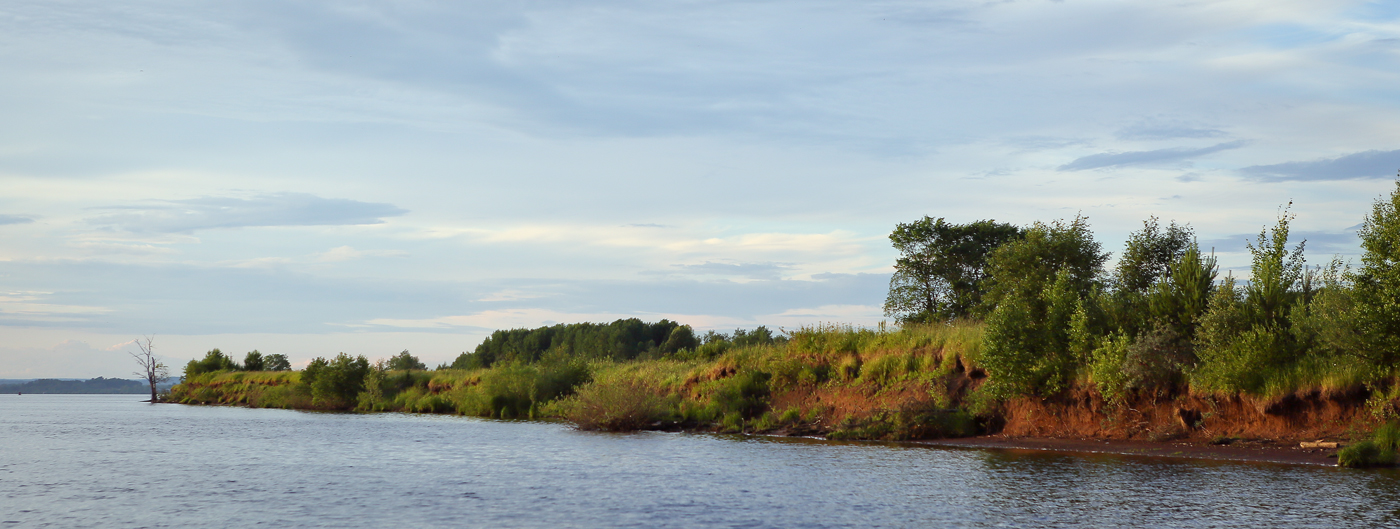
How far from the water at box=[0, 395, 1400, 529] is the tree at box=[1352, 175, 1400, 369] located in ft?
16.8

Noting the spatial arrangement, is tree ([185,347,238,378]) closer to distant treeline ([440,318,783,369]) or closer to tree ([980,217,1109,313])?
distant treeline ([440,318,783,369])

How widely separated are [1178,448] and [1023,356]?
6518 millimetres

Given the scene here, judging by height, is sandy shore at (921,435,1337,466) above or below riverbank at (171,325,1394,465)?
below

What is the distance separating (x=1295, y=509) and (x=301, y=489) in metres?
21.6

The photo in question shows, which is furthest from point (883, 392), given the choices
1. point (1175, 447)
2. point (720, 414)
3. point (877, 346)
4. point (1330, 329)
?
point (1330, 329)

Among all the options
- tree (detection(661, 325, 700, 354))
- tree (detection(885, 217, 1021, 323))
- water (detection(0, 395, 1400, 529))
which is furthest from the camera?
tree (detection(661, 325, 700, 354))

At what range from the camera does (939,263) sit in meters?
67.7

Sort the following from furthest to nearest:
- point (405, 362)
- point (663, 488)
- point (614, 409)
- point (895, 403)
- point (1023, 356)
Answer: point (405, 362), point (614, 409), point (895, 403), point (1023, 356), point (663, 488)

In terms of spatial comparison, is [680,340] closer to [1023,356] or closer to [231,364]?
[231,364]

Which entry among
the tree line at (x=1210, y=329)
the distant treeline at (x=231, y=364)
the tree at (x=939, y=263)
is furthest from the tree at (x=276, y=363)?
the tree line at (x=1210, y=329)

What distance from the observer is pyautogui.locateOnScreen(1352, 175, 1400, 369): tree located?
1024 inches

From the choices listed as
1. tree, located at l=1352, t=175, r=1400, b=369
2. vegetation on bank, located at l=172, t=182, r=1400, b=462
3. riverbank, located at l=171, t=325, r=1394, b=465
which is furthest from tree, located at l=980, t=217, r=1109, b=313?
tree, located at l=1352, t=175, r=1400, b=369

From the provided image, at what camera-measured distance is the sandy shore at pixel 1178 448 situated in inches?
1013

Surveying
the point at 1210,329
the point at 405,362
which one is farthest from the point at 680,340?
the point at 1210,329
